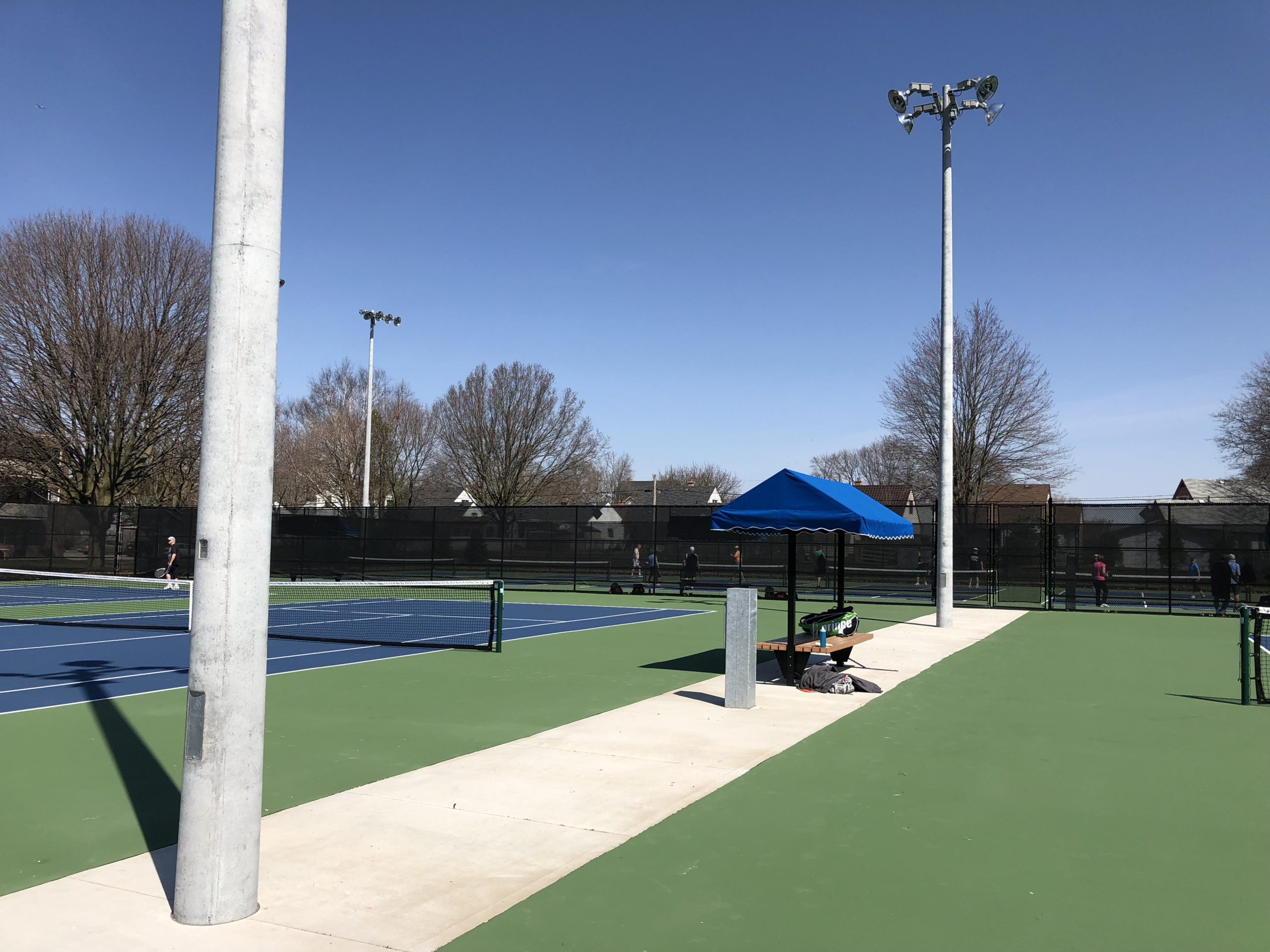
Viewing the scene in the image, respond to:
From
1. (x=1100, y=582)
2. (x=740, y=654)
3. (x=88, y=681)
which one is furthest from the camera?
(x=1100, y=582)

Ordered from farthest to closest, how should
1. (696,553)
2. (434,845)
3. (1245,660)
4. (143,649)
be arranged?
1. (696,553)
2. (143,649)
3. (1245,660)
4. (434,845)

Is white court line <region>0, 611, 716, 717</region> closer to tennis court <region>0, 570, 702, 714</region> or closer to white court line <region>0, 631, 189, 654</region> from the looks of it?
tennis court <region>0, 570, 702, 714</region>

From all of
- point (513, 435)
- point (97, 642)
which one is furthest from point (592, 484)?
point (97, 642)

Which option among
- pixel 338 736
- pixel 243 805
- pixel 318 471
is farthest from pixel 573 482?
pixel 243 805

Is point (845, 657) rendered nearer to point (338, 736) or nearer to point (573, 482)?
point (338, 736)

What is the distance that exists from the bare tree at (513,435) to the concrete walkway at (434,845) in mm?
45423

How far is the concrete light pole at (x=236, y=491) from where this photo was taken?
4539 millimetres

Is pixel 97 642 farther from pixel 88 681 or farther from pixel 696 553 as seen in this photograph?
pixel 696 553

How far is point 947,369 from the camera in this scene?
20.4m

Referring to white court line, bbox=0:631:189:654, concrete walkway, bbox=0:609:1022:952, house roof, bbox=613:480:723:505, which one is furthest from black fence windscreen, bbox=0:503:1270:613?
house roof, bbox=613:480:723:505

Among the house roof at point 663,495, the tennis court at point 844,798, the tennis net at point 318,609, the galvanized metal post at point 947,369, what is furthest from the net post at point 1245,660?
the house roof at point 663,495

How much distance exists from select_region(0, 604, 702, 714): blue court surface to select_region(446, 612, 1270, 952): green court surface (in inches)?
318

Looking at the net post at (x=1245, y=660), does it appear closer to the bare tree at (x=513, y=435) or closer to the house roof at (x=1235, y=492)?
the house roof at (x=1235, y=492)

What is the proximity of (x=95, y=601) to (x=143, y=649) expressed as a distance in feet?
40.8
